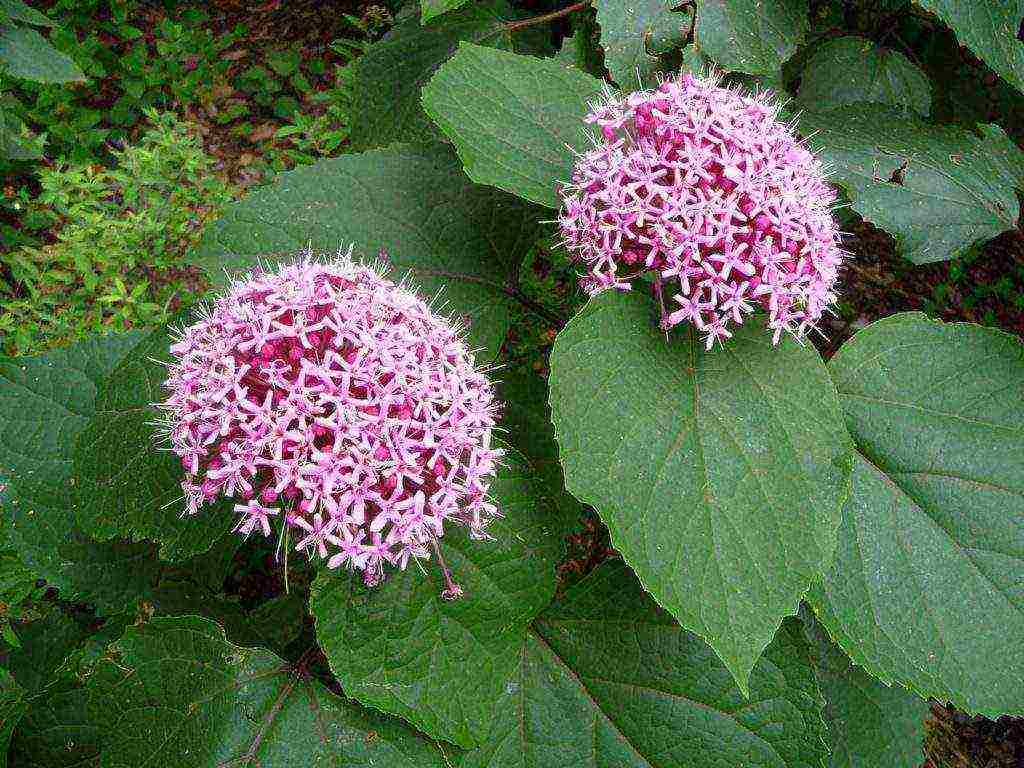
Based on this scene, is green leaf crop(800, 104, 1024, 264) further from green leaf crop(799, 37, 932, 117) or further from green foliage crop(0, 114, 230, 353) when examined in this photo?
green foliage crop(0, 114, 230, 353)

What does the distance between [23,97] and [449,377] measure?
422 cm

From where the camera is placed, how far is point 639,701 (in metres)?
1.79

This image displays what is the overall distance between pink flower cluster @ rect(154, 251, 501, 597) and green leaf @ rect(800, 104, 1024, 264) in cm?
139

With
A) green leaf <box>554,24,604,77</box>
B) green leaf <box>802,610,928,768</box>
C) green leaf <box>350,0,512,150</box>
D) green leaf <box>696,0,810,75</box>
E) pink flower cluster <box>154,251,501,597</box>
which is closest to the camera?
pink flower cluster <box>154,251,501,597</box>

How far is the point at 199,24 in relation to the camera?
16.0ft

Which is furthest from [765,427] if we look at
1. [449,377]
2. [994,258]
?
[994,258]

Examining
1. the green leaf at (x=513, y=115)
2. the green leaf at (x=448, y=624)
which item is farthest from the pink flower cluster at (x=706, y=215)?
the green leaf at (x=448, y=624)

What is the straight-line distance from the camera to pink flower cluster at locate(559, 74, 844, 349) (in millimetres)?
1528

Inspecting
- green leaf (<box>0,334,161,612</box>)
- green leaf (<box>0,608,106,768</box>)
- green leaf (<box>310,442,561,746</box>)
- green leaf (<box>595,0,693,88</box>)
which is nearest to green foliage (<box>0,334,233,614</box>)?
green leaf (<box>0,334,161,612</box>)

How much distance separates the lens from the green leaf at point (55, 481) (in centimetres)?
203

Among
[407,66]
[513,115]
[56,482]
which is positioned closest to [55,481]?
[56,482]

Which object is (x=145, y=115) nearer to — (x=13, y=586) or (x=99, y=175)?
(x=99, y=175)

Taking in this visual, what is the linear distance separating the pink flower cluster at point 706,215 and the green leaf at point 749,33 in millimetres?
654

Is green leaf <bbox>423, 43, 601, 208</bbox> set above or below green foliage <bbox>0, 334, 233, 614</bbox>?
above
